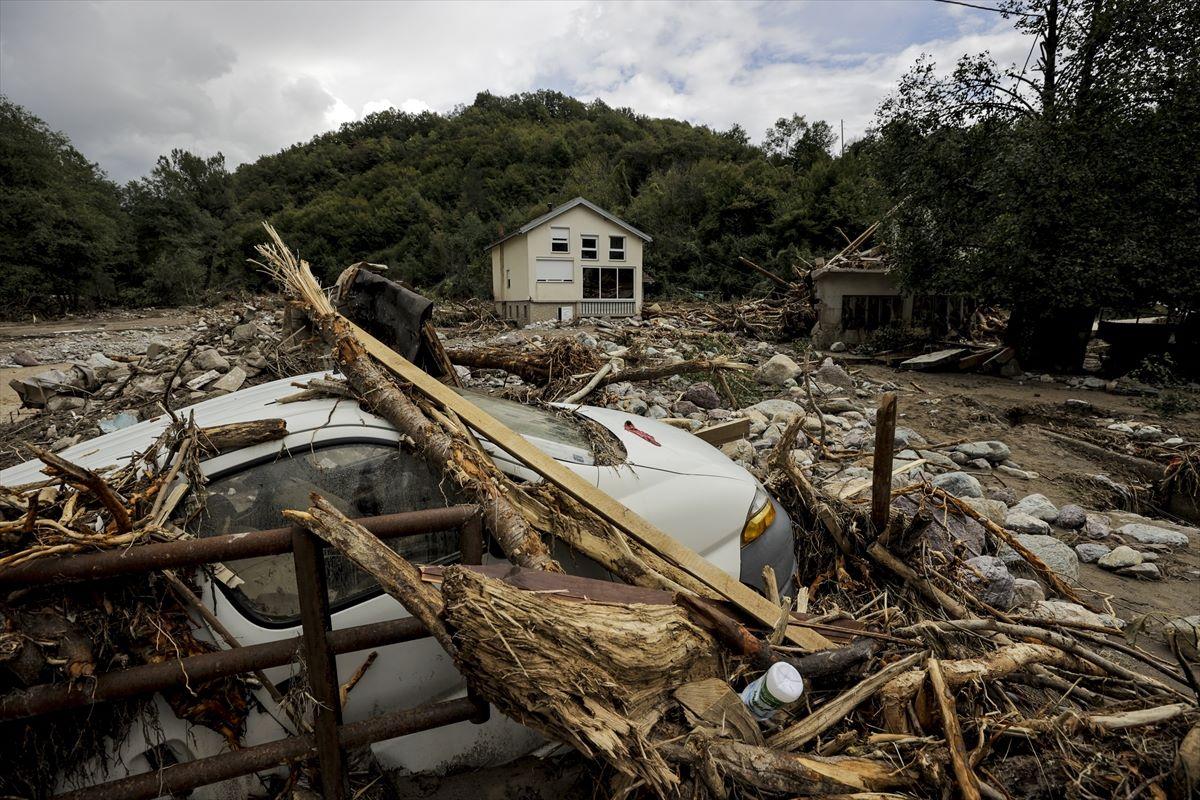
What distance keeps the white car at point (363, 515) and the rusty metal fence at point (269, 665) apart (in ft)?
0.62

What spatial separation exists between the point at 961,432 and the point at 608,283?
22.4 m

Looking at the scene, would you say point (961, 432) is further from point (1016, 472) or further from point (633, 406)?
point (633, 406)

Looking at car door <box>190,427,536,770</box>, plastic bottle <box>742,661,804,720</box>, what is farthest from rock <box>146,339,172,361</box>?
plastic bottle <box>742,661,804,720</box>

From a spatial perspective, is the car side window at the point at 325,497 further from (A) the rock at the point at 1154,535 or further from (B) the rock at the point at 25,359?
(B) the rock at the point at 25,359

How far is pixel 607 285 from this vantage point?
30.0 m

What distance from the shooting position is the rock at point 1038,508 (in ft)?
18.5

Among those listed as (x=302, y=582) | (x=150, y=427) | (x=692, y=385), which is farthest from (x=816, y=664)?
(x=692, y=385)

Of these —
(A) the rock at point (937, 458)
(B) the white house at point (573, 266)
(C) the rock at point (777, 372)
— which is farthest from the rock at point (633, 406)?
(B) the white house at point (573, 266)

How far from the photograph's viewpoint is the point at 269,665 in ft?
5.86

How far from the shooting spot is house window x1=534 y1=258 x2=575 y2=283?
2816 centimetres

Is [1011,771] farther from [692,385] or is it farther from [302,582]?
[692,385]

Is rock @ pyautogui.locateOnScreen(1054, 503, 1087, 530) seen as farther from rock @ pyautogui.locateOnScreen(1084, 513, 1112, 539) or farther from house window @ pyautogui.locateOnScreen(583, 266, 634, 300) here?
house window @ pyautogui.locateOnScreen(583, 266, 634, 300)

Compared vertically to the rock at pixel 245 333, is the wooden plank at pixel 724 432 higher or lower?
lower

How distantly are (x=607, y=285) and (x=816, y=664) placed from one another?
28.6 m
